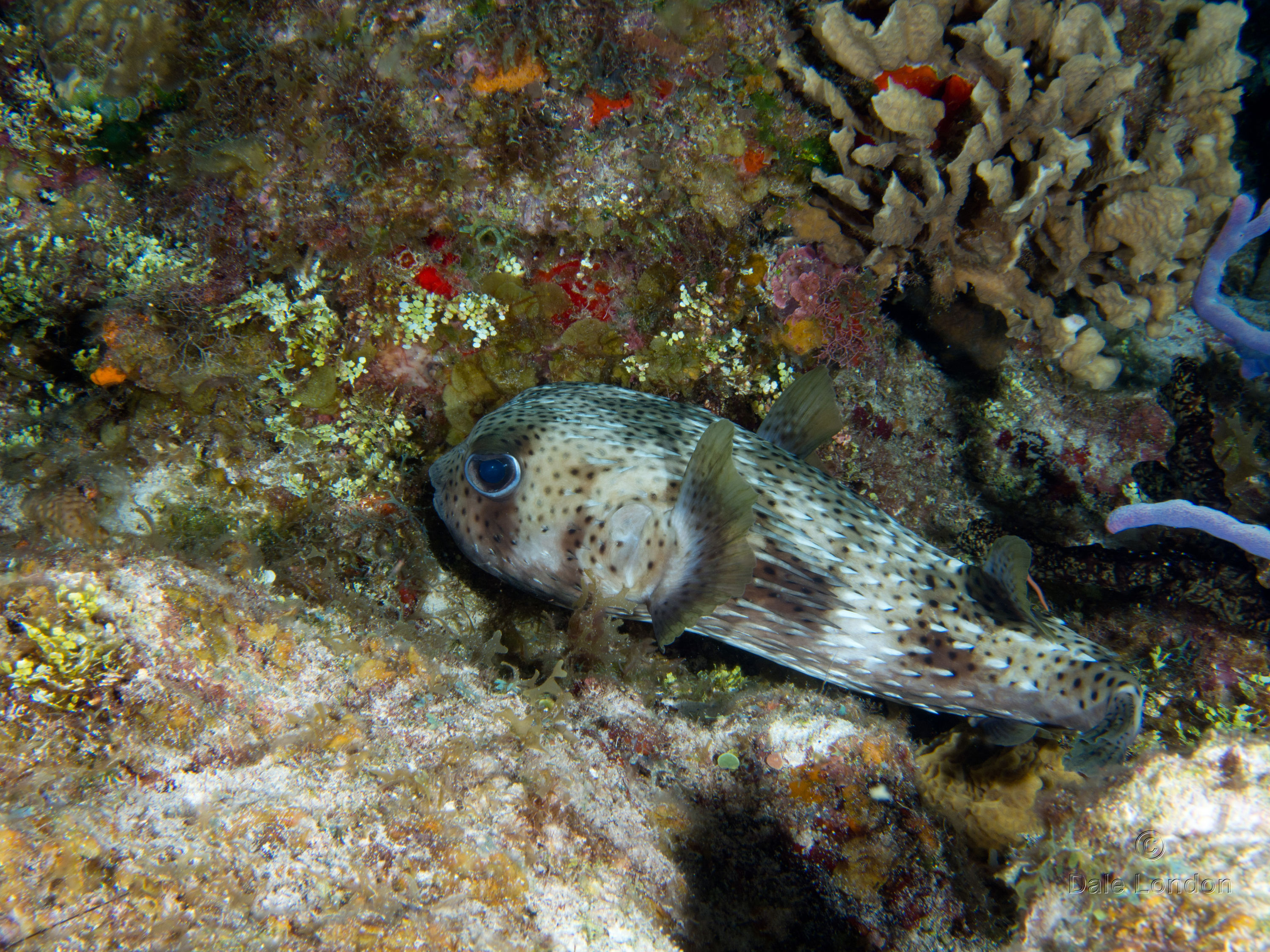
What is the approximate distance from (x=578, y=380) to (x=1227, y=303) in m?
4.68

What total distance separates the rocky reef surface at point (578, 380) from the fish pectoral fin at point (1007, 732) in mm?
79

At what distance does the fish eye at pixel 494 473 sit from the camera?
2959mm

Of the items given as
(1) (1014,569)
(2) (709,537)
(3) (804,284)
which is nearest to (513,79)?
(3) (804,284)

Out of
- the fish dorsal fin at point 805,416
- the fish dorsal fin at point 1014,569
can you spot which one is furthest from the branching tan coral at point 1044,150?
the fish dorsal fin at point 1014,569

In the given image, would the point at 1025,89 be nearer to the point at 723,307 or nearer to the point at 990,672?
the point at 723,307

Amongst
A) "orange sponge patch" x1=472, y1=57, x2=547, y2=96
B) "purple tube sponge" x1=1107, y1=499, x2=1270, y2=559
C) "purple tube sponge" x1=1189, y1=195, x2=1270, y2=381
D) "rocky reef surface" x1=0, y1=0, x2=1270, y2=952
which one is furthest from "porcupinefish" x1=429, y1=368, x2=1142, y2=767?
"purple tube sponge" x1=1189, y1=195, x2=1270, y2=381

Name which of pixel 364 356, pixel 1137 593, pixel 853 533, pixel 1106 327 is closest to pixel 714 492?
pixel 853 533

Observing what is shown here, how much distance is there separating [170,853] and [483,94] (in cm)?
353

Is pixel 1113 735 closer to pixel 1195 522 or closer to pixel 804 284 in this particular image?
pixel 1195 522

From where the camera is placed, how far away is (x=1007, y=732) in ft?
9.99

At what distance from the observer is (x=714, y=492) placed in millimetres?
2629

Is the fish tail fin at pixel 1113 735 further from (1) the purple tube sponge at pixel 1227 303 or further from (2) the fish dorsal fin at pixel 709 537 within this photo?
(1) the purple tube sponge at pixel 1227 303

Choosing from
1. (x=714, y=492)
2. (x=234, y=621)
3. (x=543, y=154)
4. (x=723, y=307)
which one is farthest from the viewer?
(x=723, y=307)

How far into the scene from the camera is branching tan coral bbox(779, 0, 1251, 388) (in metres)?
3.34
